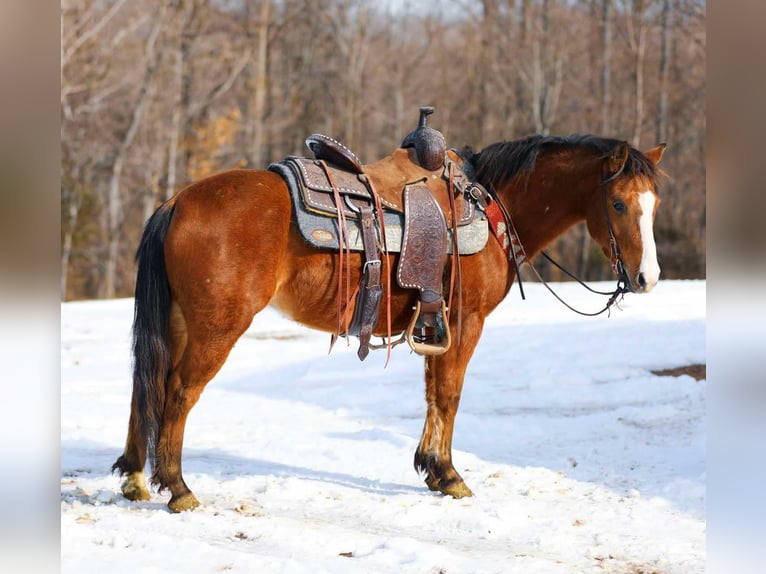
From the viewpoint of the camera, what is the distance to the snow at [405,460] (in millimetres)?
3412

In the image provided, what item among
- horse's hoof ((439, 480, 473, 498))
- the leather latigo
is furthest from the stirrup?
horse's hoof ((439, 480, 473, 498))

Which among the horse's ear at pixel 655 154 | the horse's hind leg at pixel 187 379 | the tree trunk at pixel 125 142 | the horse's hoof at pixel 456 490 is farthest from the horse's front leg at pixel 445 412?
the tree trunk at pixel 125 142

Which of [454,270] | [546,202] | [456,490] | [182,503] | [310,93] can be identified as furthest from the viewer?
[310,93]

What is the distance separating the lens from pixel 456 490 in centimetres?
432

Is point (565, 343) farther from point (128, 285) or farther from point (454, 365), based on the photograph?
point (128, 285)

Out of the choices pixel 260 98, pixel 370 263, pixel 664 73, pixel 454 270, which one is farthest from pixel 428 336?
pixel 664 73

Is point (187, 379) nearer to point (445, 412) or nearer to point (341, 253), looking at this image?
point (341, 253)

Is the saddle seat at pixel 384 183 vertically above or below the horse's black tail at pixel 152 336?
above

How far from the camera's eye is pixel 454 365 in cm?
436

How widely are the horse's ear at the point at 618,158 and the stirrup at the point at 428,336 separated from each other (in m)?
1.16

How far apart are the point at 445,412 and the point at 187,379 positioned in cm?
149

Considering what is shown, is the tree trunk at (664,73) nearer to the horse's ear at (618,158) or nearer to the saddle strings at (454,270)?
the horse's ear at (618,158)

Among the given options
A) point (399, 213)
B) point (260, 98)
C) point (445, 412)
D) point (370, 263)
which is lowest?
point (445, 412)

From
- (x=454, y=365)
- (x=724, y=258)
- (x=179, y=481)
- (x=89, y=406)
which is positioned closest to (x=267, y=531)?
(x=179, y=481)
